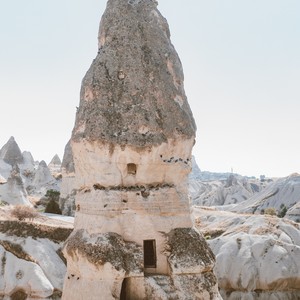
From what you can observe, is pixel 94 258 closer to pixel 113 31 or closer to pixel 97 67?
pixel 97 67

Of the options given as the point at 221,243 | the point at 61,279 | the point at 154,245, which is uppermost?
the point at 154,245

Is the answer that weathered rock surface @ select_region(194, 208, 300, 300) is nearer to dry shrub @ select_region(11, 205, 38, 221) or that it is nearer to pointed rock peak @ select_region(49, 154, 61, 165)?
dry shrub @ select_region(11, 205, 38, 221)

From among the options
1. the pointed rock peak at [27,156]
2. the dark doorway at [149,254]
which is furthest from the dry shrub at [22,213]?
the pointed rock peak at [27,156]

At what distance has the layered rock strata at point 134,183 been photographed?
36.6ft

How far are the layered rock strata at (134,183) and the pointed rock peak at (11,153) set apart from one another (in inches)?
1961

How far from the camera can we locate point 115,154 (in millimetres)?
11734

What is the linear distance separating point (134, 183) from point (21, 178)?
2835cm

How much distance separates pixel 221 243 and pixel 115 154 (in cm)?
1451

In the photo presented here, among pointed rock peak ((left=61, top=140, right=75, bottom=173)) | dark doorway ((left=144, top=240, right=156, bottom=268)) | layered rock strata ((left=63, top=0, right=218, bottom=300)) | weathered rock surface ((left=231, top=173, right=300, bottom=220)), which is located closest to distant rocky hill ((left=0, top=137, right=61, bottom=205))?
pointed rock peak ((left=61, top=140, right=75, bottom=173))

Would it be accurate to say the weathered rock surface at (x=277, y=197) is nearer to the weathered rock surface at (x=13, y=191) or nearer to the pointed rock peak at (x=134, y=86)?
the weathered rock surface at (x=13, y=191)

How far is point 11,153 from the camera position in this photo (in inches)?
2384

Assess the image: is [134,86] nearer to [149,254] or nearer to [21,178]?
[149,254]

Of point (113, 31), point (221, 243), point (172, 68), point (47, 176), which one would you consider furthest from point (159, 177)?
point (47, 176)

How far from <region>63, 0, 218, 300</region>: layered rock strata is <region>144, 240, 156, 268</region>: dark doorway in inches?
1.0
